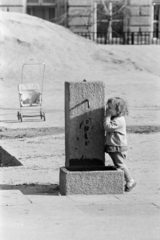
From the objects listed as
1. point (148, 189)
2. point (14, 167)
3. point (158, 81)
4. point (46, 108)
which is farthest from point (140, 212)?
point (158, 81)

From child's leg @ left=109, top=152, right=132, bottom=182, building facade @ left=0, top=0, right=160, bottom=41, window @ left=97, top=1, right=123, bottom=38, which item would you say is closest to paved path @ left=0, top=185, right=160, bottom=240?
child's leg @ left=109, top=152, right=132, bottom=182

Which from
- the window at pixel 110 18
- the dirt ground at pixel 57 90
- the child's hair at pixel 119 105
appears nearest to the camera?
the child's hair at pixel 119 105

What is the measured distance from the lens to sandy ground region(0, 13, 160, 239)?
10.6 m

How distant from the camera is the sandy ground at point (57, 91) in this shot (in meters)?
10.6

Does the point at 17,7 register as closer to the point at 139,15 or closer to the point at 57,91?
the point at 139,15

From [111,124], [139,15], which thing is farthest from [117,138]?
[139,15]

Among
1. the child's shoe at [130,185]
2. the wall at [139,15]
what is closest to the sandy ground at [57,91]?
the child's shoe at [130,185]

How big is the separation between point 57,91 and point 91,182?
1780 cm

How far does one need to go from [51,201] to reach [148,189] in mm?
1422

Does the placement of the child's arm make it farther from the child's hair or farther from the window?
the window

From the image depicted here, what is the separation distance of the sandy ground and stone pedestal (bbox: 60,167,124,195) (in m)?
0.42

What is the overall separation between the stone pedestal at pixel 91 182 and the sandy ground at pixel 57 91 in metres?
0.42

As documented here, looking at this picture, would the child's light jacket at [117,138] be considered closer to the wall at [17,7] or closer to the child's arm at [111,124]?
the child's arm at [111,124]

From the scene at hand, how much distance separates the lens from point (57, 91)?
2638 centimetres
